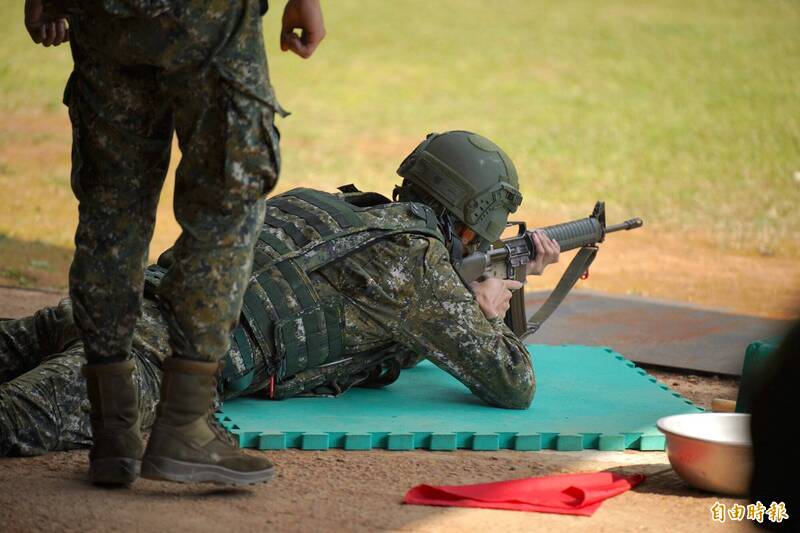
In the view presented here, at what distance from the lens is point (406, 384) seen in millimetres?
5355

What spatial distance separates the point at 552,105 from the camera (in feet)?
59.8

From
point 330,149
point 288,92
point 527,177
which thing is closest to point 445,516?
point 527,177

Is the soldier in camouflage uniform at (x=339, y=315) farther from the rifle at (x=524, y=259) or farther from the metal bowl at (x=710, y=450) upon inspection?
the metal bowl at (x=710, y=450)

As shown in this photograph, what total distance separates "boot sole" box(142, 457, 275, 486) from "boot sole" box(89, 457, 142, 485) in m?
0.21

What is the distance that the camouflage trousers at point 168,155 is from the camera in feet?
11.0

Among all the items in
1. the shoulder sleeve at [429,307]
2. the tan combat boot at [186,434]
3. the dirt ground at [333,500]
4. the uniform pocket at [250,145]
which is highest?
the uniform pocket at [250,145]

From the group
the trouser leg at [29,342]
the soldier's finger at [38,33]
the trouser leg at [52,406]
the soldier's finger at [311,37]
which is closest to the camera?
the soldier's finger at [311,37]

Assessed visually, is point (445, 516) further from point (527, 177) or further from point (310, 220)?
point (527, 177)

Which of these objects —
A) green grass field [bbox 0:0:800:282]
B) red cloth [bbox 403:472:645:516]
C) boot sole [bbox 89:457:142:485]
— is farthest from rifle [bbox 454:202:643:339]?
green grass field [bbox 0:0:800:282]

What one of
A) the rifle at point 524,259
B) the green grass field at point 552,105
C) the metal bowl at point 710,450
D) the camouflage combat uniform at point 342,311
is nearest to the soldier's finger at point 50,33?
the camouflage combat uniform at point 342,311

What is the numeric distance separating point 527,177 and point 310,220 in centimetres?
956

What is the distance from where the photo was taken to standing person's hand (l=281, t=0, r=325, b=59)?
351cm

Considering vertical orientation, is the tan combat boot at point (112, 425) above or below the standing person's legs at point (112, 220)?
below

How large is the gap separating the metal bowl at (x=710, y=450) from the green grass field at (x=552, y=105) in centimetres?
634
